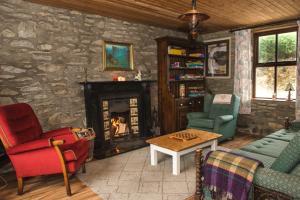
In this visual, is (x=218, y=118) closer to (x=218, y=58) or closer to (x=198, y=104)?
(x=198, y=104)

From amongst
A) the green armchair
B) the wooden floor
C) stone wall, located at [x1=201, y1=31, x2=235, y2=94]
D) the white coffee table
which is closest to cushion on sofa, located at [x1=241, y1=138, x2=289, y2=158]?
the white coffee table

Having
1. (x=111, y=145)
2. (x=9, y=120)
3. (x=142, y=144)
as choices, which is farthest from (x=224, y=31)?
(x=9, y=120)

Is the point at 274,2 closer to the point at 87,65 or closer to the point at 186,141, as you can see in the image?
the point at 186,141

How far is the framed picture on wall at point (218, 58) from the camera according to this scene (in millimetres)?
5337

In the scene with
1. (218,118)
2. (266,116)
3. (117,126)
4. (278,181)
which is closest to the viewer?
(278,181)

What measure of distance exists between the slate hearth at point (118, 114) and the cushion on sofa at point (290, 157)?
2.77m

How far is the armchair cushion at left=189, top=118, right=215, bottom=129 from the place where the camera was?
13.8 ft

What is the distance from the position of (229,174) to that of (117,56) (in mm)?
3326

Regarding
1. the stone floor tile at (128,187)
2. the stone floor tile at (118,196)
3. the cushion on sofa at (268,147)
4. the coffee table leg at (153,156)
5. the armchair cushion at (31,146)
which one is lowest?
the stone floor tile at (118,196)

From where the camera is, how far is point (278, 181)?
1.44 m

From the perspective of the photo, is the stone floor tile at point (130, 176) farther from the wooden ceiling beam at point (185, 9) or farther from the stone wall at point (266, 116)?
the stone wall at point (266, 116)

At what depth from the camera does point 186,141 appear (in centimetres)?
320

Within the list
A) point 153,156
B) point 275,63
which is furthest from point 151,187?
point 275,63

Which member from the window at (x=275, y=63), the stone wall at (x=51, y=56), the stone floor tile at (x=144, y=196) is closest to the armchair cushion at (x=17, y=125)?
the stone wall at (x=51, y=56)
